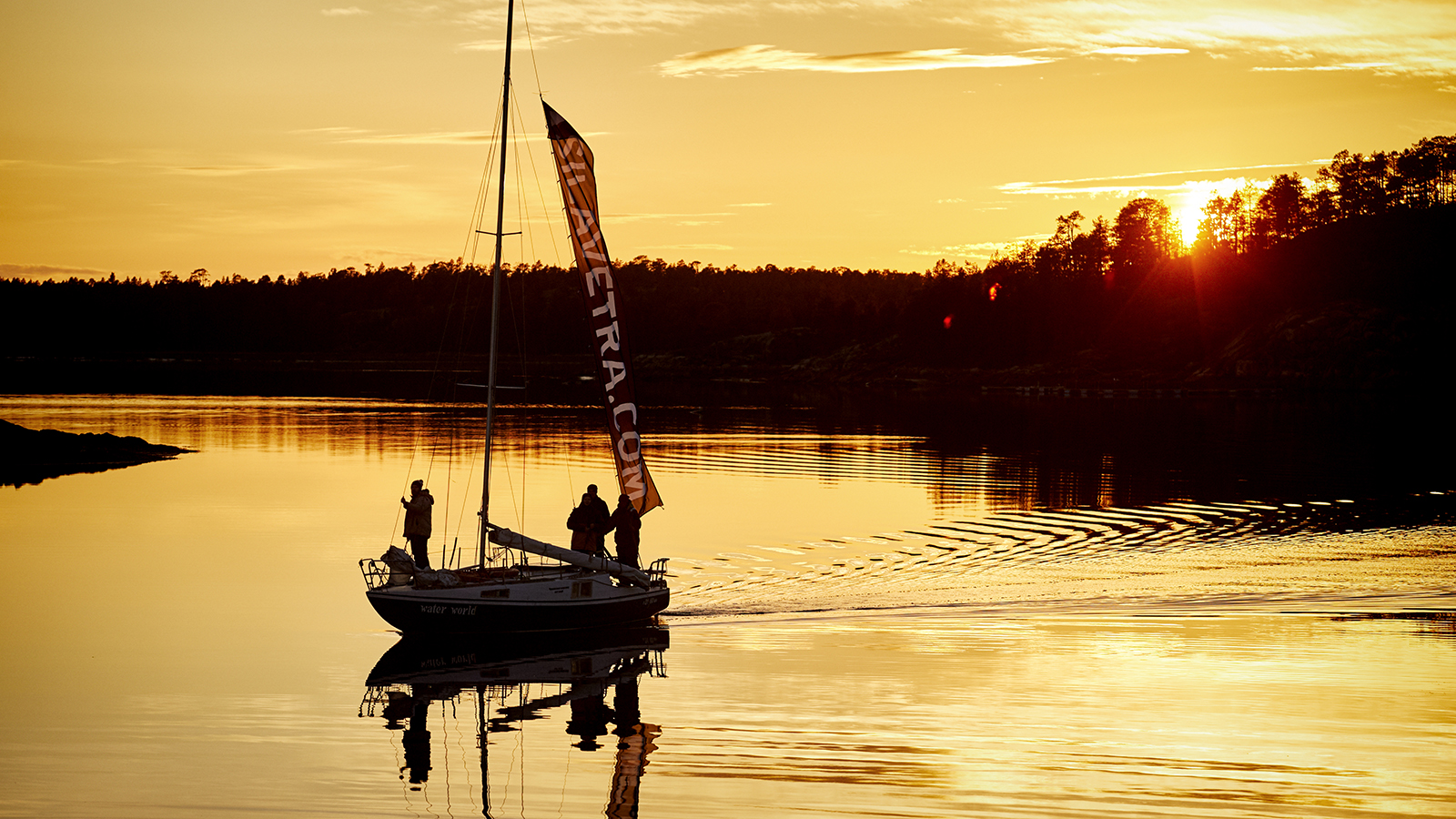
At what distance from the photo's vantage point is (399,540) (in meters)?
48.0

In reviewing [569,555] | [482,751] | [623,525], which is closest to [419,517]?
[569,555]

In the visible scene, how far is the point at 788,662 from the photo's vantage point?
29.0m

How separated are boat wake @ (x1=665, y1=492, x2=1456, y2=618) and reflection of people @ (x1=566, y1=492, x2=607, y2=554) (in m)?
3.47

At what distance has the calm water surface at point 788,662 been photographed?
20.2 metres

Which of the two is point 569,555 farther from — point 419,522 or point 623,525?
point 419,522

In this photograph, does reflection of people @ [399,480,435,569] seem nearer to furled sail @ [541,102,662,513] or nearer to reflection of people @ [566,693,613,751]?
furled sail @ [541,102,662,513]

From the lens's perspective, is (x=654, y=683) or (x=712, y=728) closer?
(x=712, y=728)

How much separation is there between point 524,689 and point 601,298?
1125 centimetres

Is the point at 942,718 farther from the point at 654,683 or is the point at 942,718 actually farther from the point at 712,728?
the point at 654,683

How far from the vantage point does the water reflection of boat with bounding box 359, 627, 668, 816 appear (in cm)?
2217

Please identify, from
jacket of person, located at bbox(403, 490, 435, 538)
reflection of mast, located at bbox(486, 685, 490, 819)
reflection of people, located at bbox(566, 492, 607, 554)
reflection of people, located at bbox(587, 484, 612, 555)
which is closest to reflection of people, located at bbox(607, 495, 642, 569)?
reflection of people, located at bbox(587, 484, 612, 555)

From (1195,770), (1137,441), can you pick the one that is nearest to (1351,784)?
(1195,770)

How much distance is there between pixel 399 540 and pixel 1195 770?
33267mm

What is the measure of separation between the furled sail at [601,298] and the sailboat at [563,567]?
2 cm
